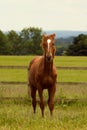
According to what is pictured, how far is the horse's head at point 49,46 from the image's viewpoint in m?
9.48

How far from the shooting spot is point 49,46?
31.6ft

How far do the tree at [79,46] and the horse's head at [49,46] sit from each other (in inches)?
2524

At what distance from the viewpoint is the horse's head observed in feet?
31.1

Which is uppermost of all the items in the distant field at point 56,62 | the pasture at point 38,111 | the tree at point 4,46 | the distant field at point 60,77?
the pasture at point 38,111

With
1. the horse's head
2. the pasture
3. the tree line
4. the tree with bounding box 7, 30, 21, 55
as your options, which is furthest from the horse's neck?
the tree with bounding box 7, 30, 21, 55

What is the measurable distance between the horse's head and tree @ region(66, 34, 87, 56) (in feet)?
210

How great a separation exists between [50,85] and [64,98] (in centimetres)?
336

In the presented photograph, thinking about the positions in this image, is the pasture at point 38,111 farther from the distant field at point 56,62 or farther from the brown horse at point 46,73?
the distant field at point 56,62

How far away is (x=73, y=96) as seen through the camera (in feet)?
45.5

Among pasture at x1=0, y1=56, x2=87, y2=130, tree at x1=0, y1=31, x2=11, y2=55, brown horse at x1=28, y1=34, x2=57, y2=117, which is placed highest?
brown horse at x1=28, y1=34, x2=57, y2=117

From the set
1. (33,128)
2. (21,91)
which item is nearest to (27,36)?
(21,91)

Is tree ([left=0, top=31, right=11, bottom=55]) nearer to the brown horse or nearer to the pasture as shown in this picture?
the pasture

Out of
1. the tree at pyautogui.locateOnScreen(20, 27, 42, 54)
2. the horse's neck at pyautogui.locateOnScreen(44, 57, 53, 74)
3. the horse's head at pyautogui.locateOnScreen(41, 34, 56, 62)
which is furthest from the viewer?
the tree at pyautogui.locateOnScreen(20, 27, 42, 54)

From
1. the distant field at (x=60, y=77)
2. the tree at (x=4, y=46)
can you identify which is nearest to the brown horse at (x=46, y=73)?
the distant field at (x=60, y=77)
